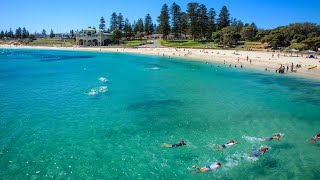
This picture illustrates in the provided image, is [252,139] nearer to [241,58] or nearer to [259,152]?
[259,152]

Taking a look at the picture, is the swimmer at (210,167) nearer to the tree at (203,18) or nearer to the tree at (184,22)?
the tree at (203,18)

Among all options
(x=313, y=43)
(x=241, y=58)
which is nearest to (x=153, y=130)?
(x=241, y=58)

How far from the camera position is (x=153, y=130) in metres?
21.2

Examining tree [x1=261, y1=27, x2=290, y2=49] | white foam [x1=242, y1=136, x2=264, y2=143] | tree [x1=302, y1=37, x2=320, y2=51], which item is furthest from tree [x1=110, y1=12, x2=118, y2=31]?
white foam [x1=242, y1=136, x2=264, y2=143]

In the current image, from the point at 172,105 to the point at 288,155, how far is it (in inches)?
527

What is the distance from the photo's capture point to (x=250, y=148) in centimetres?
1812

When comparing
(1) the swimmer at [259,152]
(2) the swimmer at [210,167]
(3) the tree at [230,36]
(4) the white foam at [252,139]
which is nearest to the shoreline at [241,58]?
(3) the tree at [230,36]

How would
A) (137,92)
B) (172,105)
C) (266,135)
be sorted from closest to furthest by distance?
(266,135) → (172,105) → (137,92)

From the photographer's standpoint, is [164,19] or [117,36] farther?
[117,36]

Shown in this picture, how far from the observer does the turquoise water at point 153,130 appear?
50.4ft

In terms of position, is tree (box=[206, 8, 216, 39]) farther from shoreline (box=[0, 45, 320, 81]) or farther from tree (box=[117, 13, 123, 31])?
tree (box=[117, 13, 123, 31])

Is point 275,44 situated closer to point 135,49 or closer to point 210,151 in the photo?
point 135,49

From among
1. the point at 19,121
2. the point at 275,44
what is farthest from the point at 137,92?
the point at 275,44

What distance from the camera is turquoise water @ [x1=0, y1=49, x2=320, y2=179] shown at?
50.4 feet
